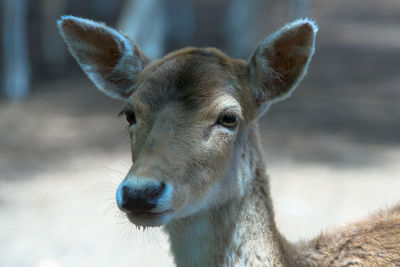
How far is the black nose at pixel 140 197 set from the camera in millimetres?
2881

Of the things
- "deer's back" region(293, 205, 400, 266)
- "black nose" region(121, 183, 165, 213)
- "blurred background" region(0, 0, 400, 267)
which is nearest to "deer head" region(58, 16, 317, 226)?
"black nose" region(121, 183, 165, 213)

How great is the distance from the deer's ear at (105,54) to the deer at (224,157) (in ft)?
0.75

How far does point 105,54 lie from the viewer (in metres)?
4.07

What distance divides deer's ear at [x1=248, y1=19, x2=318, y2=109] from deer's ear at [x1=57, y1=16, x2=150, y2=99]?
0.84 metres

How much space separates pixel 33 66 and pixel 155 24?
12.0ft

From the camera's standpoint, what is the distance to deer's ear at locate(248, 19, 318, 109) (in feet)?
11.7

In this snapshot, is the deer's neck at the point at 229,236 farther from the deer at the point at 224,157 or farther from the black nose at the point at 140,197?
the black nose at the point at 140,197

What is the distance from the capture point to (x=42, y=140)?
→ 9.75 metres

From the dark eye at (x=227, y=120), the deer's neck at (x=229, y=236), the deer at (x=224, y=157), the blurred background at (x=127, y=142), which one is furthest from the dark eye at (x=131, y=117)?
the deer's neck at (x=229, y=236)

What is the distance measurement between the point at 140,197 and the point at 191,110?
2.39ft

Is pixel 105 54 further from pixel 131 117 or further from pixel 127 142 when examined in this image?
pixel 127 142

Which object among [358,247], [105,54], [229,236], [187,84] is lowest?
[229,236]

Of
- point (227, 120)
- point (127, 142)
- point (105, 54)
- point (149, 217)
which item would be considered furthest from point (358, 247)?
point (127, 142)

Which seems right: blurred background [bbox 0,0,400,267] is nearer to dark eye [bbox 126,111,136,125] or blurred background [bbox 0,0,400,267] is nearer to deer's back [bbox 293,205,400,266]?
dark eye [bbox 126,111,136,125]
